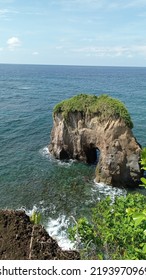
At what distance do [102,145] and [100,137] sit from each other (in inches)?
38.3

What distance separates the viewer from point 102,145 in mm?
33531

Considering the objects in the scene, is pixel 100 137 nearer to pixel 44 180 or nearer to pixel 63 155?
pixel 63 155

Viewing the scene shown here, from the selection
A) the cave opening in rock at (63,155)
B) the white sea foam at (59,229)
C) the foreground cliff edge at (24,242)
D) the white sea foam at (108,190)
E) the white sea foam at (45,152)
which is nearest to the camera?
the foreground cliff edge at (24,242)

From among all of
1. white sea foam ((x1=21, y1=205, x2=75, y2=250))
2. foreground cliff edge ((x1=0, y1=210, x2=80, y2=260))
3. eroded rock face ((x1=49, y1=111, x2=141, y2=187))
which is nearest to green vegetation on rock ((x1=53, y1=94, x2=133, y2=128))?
eroded rock face ((x1=49, y1=111, x2=141, y2=187))

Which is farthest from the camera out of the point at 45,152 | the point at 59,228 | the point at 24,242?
the point at 45,152

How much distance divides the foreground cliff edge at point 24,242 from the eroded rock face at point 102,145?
2238 centimetres

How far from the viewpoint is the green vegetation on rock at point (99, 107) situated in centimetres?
3156

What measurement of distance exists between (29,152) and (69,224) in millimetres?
17809

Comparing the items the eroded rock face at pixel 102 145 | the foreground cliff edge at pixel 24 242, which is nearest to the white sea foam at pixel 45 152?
the eroded rock face at pixel 102 145

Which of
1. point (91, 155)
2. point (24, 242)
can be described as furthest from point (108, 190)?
point (24, 242)

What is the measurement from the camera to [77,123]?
3647 cm

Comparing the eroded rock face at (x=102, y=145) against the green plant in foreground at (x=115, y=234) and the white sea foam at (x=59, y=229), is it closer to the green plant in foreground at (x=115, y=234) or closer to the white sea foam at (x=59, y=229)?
the white sea foam at (x=59, y=229)
